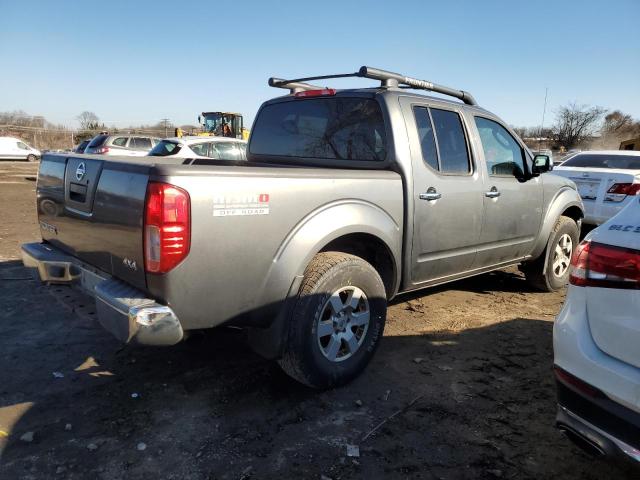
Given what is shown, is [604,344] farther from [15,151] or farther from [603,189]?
[15,151]

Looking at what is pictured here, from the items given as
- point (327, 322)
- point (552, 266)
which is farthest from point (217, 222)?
point (552, 266)

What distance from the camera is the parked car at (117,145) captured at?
53.6 feet

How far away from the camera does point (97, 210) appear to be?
109 inches

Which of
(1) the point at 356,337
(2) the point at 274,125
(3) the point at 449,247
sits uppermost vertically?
(2) the point at 274,125

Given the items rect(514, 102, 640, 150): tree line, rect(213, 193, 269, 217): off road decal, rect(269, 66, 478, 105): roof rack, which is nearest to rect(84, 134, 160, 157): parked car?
rect(269, 66, 478, 105): roof rack

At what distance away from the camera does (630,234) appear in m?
1.88

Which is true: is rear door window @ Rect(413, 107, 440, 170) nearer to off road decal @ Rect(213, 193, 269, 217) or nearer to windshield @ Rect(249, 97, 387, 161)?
windshield @ Rect(249, 97, 387, 161)

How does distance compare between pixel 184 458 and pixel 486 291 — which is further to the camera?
pixel 486 291

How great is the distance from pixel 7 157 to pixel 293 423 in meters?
31.9

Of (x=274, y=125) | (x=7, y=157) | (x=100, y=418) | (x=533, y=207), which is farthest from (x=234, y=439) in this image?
(x=7, y=157)

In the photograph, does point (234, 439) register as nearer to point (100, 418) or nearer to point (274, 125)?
point (100, 418)

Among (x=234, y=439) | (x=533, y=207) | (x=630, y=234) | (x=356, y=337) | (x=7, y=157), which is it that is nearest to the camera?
(x=630, y=234)

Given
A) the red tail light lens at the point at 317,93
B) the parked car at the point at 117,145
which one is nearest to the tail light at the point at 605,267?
the red tail light lens at the point at 317,93

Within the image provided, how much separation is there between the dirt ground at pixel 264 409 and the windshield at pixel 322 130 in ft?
5.38
